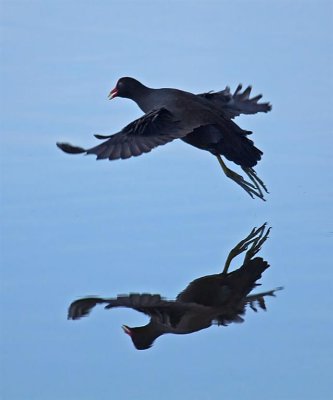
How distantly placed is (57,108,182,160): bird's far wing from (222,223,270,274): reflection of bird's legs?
0.68m

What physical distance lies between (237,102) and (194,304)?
8.49 feet

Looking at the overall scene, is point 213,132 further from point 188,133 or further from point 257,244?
point 257,244

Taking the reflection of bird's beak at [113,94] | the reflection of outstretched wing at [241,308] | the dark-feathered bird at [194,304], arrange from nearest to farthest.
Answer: the dark-feathered bird at [194,304]
the reflection of outstretched wing at [241,308]
the reflection of bird's beak at [113,94]

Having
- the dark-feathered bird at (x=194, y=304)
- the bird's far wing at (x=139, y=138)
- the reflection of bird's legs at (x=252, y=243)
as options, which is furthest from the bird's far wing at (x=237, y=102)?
the dark-feathered bird at (x=194, y=304)

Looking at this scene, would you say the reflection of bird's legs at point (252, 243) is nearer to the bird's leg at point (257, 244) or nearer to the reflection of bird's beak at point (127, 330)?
the bird's leg at point (257, 244)

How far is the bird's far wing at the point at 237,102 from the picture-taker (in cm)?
768

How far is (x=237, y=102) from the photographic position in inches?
309

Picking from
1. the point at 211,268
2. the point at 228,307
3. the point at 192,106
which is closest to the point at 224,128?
the point at 192,106

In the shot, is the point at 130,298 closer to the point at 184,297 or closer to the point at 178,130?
the point at 184,297

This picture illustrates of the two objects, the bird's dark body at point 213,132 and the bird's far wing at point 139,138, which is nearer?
the bird's far wing at point 139,138

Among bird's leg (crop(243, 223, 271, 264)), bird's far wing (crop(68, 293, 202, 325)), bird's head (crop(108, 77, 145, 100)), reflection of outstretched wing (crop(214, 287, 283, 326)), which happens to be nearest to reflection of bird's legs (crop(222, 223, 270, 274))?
bird's leg (crop(243, 223, 271, 264))

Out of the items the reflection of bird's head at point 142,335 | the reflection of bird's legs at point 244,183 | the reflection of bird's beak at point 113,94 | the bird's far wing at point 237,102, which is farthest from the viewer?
the reflection of bird's beak at point 113,94

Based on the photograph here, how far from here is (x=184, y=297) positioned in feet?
18.4

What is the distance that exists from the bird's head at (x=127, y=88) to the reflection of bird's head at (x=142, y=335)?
2.91 metres
